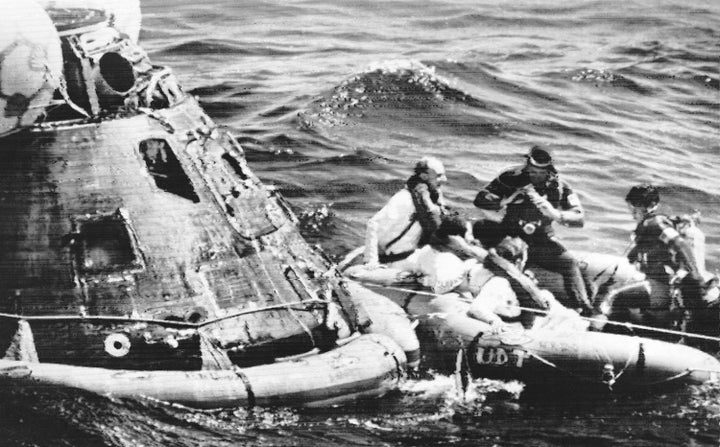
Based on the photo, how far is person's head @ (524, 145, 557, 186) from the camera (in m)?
6.50

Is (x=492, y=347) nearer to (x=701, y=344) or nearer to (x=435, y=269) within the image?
(x=435, y=269)

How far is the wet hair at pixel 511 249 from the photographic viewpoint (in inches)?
250

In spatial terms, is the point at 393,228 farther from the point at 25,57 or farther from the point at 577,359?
the point at 25,57

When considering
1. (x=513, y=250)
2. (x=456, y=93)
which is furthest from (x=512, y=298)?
(x=456, y=93)

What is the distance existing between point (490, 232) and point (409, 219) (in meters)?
0.66

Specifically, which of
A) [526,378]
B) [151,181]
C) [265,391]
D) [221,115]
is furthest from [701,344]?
[221,115]

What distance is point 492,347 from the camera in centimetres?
623

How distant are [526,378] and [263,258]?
215 centimetres

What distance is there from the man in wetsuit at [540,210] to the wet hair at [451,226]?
35cm

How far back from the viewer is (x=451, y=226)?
699cm

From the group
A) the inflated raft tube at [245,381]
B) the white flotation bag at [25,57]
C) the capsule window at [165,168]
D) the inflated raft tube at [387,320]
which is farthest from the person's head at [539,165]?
the white flotation bag at [25,57]

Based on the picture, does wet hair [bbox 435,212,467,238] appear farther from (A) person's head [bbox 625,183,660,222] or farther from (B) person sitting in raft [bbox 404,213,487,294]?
(A) person's head [bbox 625,183,660,222]

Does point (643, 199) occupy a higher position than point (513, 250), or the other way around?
point (643, 199)

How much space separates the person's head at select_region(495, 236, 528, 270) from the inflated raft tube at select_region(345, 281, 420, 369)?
906 mm
